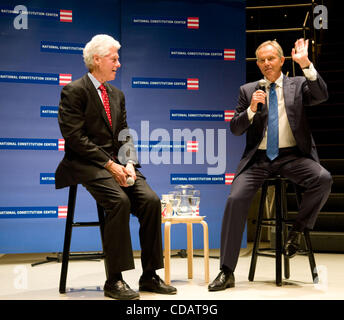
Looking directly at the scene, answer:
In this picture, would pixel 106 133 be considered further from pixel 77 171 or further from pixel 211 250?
pixel 211 250

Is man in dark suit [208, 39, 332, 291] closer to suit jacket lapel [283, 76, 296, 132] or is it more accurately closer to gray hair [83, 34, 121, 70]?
suit jacket lapel [283, 76, 296, 132]

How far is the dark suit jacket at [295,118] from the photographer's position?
3.05 metres

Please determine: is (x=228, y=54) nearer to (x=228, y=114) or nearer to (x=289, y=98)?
(x=228, y=114)

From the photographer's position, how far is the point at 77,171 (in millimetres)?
2791

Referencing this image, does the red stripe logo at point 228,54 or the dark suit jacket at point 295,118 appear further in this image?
the red stripe logo at point 228,54

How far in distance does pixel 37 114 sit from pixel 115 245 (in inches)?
86.2

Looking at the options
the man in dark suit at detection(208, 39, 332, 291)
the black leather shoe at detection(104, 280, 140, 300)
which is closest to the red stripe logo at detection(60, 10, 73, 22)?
the man in dark suit at detection(208, 39, 332, 291)

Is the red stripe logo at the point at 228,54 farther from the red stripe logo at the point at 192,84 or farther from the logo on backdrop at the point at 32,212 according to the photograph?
the logo on backdrop at the point at 32,212

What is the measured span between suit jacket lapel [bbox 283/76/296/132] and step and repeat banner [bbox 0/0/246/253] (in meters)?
1.52

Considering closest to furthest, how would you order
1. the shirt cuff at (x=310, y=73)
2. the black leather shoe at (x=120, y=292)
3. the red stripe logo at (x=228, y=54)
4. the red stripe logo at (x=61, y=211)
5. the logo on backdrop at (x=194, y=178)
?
the black leather shoe at (x=120, y=292)
the shirt cuff at (x=310, y=73)
the red stripe logo at (x=61, y=211)
the logo on backdrop at (x=194, y=178)
the red stripe logo at (x=228, y=54)

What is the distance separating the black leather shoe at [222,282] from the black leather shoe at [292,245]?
382 mm

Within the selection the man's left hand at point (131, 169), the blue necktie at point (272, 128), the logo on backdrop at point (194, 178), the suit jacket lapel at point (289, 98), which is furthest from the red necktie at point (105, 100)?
the logo on backdrop at point (194, 178)

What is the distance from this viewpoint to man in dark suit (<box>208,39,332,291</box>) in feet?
9.57
